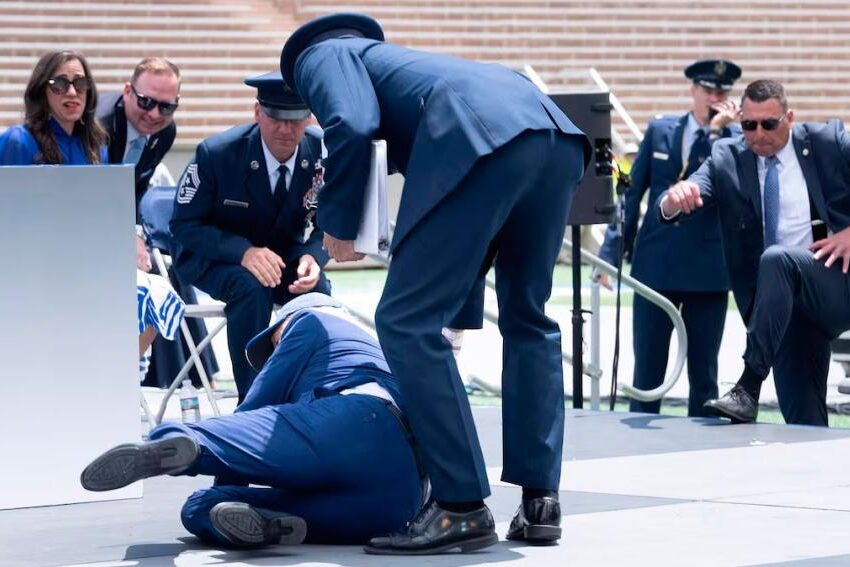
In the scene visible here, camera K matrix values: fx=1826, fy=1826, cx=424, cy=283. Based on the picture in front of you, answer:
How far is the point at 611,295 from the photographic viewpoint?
16.2 m

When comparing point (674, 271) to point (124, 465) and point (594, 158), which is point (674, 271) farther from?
point (124, 465)

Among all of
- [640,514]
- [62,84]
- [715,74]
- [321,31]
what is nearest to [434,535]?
[640,514]

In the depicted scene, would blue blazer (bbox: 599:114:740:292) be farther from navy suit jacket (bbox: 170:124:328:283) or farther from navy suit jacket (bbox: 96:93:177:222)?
navy suit jacket (bbox: 96:93:177:222)

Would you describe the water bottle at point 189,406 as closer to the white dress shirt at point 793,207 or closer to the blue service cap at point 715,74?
the white dress shirt at point 793,207

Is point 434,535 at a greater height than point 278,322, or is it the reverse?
point 278,322

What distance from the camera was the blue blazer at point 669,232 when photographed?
8.52 m

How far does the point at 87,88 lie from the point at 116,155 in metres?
0.75

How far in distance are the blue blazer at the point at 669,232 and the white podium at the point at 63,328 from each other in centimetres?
337

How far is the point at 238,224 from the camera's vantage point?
7219 millimetres

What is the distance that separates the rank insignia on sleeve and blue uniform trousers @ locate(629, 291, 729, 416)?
2537 millimetres

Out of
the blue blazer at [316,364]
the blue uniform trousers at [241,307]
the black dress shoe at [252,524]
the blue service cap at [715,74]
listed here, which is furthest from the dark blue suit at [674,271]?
the black dress shoe at [252,524]

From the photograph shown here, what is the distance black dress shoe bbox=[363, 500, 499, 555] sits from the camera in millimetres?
4660

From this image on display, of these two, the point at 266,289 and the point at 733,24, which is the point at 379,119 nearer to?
the point at 266,289

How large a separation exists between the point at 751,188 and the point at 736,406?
904mm
